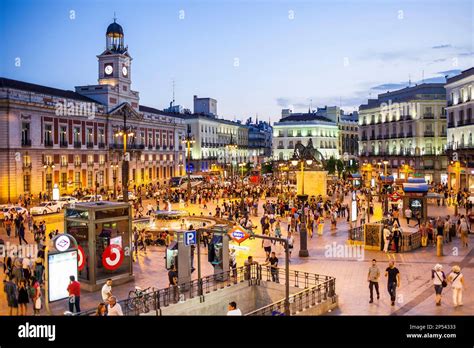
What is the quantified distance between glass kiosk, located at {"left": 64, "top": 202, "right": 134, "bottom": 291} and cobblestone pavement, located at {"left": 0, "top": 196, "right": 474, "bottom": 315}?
0.61 meters

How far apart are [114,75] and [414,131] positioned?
44634 mm

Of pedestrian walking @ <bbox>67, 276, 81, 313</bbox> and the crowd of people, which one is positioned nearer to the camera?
pedestrian walking @ <bbox>67, 276, 81, 313</bbox>

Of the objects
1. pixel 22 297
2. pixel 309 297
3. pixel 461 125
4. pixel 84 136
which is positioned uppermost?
pixel 84 136

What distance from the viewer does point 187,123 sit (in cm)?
10662

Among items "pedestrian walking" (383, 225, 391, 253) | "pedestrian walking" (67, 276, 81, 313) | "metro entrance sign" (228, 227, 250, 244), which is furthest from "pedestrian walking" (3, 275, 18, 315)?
"pedestrian walking" (383, 225, 391, 253)

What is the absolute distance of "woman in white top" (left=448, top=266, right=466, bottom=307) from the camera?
15500mm

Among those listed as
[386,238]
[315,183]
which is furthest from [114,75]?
[386,238]

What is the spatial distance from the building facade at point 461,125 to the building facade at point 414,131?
34.1 ft

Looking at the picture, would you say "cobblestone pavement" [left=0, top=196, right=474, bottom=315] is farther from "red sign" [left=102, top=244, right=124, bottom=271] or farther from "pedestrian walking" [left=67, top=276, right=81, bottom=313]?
"pedestrian walking" [left=67, top=276, right=81, bottom=313]

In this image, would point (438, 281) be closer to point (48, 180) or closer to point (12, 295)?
point (12, 295)

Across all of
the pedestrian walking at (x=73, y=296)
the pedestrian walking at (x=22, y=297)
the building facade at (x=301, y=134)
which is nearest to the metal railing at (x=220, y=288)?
the pedestrian walking at (x=73, y=296)

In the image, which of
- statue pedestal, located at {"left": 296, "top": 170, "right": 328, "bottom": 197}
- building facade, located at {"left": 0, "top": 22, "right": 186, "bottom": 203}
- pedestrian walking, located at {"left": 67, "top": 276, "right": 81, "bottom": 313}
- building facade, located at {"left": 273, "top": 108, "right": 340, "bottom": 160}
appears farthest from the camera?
building facade, located at {"left": 273, "top": 108, "right": 340, "bottom": 160}

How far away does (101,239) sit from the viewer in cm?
1919
